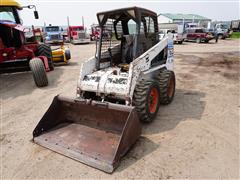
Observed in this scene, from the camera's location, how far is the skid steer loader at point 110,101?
9.51 ft

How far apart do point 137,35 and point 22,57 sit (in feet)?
15.2

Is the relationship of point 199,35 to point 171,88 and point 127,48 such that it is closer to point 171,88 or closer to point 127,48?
point 171,88

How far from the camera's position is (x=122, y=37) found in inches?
181

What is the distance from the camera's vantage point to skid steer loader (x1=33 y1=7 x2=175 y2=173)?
2.90 m

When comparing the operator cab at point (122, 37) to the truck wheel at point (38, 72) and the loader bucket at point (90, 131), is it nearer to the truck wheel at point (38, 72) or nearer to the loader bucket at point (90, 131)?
the loader bucket at point (90, 131)

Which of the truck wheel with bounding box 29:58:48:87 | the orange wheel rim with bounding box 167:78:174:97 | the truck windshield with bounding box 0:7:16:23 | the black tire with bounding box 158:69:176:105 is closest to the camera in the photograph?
the black tire with bounding box 158:69:176:105

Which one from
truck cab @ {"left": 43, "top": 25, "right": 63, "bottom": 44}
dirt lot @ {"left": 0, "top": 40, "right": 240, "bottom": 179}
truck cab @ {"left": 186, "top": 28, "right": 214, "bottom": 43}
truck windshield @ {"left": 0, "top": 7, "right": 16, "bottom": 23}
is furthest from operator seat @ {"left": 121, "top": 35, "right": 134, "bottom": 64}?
truck cab @ {"left": 186, "top": 28, "right": 214, "bottom": 43}

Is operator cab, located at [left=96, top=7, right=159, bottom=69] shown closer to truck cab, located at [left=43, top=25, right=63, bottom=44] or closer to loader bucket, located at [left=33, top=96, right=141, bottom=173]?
loader bucket, located at [left=33, top=96, right=141, bottom=173]

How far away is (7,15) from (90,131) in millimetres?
5899

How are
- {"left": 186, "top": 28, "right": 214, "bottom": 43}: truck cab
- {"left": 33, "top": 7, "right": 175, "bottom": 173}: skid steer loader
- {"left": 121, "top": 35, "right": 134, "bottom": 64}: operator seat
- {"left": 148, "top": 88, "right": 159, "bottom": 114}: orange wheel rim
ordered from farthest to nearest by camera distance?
{"left": 186, "top": 28, "right": 214, "bottom": 43}: truck cab < {"left": 121, "top": 35, "right": 134, "bottom": 64}: operator seat < {"left": 148, "top": 88, "right": 159, "bottom": 114}: orange wheel rim < {"left": 33, "top": 7, "right": 175, "bottom": 173}: skid steer loader

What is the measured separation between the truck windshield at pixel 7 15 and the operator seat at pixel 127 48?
15.1ft

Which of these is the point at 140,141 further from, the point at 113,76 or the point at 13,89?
the point at 13,89

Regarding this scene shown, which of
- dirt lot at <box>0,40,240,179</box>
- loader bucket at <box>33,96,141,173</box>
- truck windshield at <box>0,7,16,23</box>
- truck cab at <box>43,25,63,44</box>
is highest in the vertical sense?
truck windshield at <box>0,7,16,23</box>

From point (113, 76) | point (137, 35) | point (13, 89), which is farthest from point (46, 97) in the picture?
point (137, 35)
